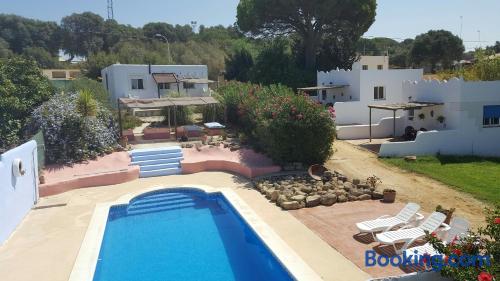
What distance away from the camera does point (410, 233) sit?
9.53m

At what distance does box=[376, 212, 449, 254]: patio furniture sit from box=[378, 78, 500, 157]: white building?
10.9 m

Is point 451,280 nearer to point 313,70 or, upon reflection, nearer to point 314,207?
point 314,207

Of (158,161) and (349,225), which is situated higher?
(158,161)

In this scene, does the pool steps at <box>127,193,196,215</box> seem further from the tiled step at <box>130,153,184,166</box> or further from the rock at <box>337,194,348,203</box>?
the rock at <box>337,194,348,203</box>

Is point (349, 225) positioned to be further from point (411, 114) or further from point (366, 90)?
point (366, 90)

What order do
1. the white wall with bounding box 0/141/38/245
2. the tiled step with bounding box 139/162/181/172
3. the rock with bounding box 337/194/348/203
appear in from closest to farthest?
the white wall with bounding box 0/141/38/245, the rock with bounding box 337/194/348/203, the tiled step with bounding box 139/162/181/172

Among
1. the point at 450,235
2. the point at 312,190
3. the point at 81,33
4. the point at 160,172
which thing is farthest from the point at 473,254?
the point at 81,33

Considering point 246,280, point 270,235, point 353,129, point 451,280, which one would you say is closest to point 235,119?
point 353,129

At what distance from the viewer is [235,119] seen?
26266mm

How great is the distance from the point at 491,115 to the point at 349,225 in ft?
50.2

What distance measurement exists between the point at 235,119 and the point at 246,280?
17.8 metres

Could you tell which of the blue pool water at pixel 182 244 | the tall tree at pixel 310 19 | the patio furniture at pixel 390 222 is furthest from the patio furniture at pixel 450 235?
the tall tree at pixel 310 19

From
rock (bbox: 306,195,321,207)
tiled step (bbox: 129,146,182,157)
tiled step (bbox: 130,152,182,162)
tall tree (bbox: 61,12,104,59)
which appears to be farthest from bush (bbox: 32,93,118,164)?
tall tree (bbox: 61,12,104,59)

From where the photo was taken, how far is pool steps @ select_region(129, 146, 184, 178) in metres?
18.6
